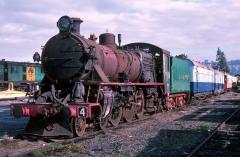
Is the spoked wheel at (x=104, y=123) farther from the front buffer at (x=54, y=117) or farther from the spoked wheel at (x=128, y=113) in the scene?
the spoked wheel at (x=128, y=113)

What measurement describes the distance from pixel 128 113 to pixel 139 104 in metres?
1.19

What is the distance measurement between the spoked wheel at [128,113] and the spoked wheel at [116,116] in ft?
1.89

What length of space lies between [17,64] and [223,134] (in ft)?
114

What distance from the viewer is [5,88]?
42.3 meters

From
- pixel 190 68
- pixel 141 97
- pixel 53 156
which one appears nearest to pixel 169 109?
pixel 141 97

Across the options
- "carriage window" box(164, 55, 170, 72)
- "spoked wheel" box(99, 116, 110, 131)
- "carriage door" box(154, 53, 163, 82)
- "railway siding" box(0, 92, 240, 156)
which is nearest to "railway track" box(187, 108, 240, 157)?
"railway siding" box(0, 92, 240, 156)

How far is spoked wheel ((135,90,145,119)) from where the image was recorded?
16.8 meters

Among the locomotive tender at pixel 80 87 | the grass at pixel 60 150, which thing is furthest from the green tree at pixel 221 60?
the grass at pixel 60 150

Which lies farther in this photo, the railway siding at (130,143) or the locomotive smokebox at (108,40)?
the locomotive smokebox at (108,40)

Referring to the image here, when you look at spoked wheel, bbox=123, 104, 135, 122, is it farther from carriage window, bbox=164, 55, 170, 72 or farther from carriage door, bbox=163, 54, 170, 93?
carriage window, bbox=164, 55, 170, 72

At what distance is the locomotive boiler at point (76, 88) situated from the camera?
11.9 metres

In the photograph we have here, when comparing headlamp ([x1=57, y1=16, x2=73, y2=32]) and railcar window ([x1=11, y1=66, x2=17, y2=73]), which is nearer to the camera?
headlamp ([x1=57, y1=16, x2=73, y2=32])

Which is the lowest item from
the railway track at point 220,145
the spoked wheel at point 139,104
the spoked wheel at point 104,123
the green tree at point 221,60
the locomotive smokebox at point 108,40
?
the railway track at point 220,145

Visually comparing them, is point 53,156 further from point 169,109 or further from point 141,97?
point 169,109
